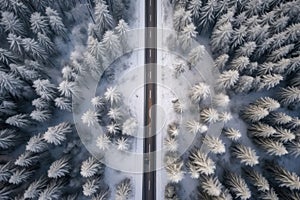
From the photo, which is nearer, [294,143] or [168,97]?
[294,143]

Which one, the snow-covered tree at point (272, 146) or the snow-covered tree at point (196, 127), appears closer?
the snow-covered tree at point (272, 146)

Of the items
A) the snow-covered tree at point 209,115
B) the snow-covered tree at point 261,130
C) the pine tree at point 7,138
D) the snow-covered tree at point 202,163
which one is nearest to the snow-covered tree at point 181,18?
the snow-covered tree at point 209,115

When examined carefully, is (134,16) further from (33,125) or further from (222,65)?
(33,125)

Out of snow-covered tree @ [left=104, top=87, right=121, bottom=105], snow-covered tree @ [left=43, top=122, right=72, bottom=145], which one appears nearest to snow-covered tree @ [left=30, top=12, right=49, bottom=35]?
snow-covered tree @ [left=104, top=87, right=121, bottom=105]

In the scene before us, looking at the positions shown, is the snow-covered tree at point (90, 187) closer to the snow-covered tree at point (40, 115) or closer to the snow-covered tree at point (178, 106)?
the snow-covered tree at point (40, 115)

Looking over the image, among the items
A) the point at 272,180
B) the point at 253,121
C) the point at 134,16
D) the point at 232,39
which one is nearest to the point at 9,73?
the point at 134,16

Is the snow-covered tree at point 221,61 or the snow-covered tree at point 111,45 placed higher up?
the snow-covered tree at point 111,45
